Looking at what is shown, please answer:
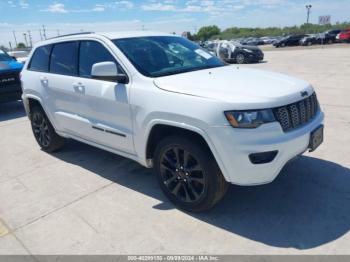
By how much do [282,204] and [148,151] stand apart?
1522 millimetres

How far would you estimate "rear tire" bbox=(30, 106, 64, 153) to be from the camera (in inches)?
206

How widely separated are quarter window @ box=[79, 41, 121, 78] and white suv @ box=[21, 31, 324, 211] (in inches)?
0.5

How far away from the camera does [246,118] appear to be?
2.77m

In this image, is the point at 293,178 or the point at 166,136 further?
the point at 293,178

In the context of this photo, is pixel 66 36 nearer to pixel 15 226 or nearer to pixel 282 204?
pixel 15 226

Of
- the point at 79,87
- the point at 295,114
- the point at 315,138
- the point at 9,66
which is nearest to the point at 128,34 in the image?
the point at 79,87

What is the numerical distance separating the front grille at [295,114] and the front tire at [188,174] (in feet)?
2.32

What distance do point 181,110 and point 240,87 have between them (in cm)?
59

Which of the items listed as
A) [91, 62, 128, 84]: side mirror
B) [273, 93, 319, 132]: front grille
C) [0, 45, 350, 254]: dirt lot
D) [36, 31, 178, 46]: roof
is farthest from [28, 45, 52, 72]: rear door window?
[273, 93, 319, 132]: front grille

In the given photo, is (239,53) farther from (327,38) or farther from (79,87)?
(327,38)

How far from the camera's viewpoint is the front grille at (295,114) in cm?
288

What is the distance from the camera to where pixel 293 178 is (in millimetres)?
3951

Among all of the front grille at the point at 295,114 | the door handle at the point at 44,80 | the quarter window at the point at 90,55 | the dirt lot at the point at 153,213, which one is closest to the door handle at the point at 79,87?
the quarter window at the point at 90,55

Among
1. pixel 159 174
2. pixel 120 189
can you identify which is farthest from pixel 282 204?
pixel 120 189
